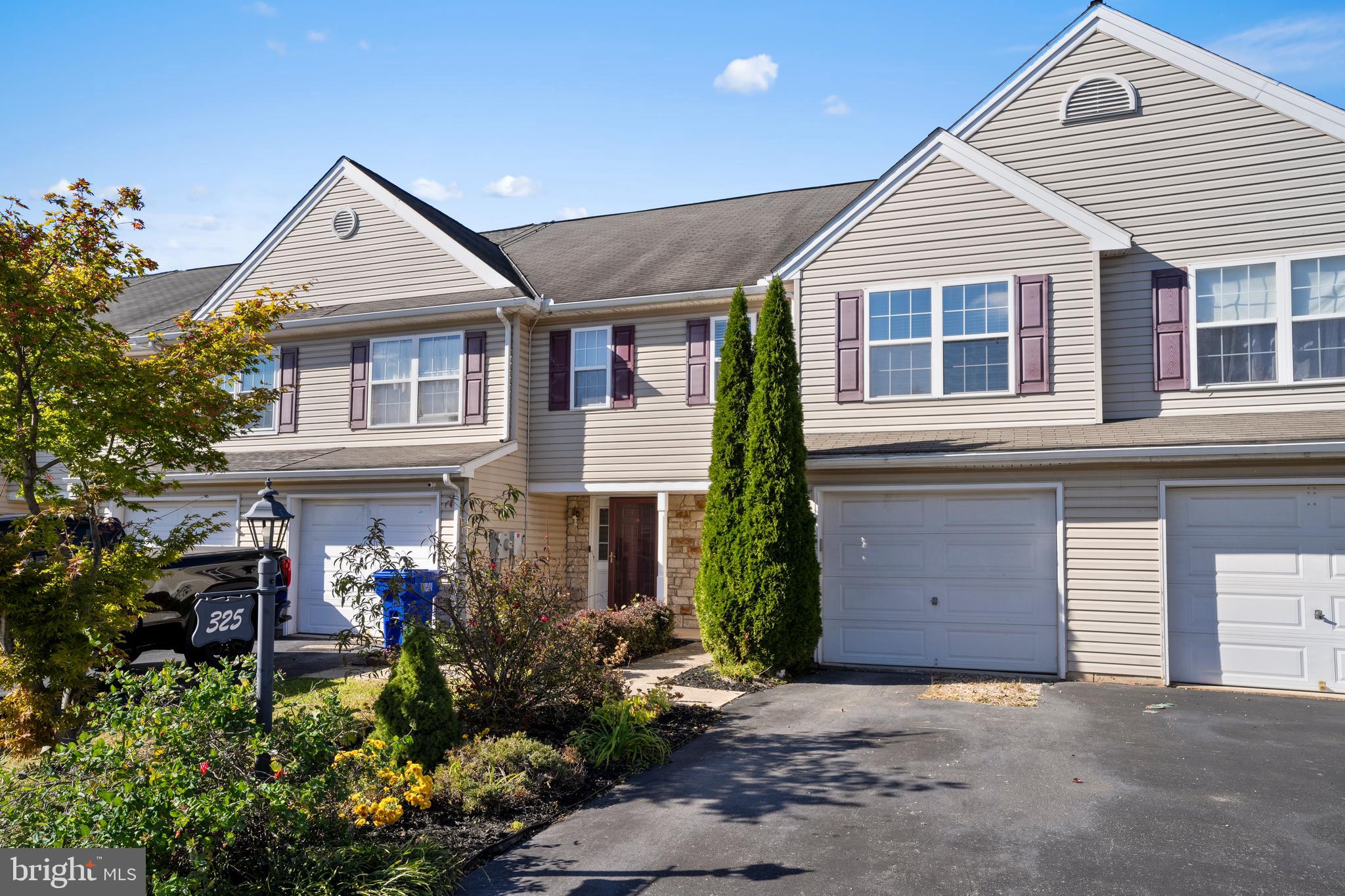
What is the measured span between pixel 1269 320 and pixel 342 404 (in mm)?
13500

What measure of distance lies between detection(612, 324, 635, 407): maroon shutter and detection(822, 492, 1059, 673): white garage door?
3929 mm

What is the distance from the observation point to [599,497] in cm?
1562

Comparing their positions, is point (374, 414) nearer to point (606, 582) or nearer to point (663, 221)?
point (606, 582)

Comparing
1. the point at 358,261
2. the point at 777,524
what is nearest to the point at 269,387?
the point at 358,261

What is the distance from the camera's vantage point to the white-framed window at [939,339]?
456 inches

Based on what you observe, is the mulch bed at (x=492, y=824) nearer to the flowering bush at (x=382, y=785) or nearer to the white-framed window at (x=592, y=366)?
the flowering bush at (x=382, y=785)

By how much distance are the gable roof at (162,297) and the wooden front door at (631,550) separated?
29.8ft

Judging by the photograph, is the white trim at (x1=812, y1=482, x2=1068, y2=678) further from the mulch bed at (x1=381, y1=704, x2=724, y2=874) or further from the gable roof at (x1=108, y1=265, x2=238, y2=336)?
the gable roof at (x1=108, y1=265, x2=238, y2=336)

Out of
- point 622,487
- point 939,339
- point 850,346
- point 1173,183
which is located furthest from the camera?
point 622,487

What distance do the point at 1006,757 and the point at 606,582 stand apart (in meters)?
9.07

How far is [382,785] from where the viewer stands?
5.79 meters

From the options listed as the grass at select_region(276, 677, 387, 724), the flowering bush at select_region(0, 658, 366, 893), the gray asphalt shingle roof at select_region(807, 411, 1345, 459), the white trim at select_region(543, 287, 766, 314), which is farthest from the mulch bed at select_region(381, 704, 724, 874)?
the white trim at select_region(543, 287, 766, 314)

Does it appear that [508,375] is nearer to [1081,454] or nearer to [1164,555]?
[1081,454]

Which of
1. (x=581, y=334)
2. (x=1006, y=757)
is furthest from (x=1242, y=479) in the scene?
(x=581, y=334)
